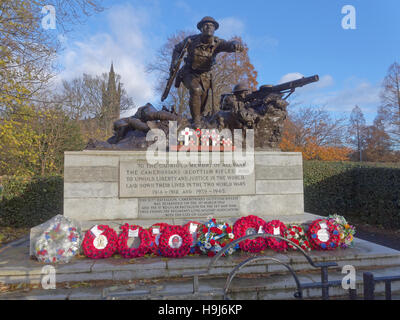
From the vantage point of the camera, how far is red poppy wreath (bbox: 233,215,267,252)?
4.48 meters

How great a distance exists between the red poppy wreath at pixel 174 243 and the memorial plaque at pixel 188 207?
92 centimetres

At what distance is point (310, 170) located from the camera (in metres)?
10.0

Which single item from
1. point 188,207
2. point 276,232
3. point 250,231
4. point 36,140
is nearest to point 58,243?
point 188,207

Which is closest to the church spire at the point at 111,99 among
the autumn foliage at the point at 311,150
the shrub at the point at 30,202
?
the autumn foliage at the point at 311,150

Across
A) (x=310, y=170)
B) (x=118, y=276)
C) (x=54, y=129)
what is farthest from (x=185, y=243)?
(x=54, y=129)

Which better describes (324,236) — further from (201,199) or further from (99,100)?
(99,100)

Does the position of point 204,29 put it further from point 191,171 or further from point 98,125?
point 98,125

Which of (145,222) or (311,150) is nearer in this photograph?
(145,222)

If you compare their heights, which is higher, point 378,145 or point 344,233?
point 378,145

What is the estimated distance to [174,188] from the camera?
5.39 m

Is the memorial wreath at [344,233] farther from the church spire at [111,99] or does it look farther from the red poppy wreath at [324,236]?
the church spire at [111,99]

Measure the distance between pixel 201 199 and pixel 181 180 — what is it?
21.9 inches
